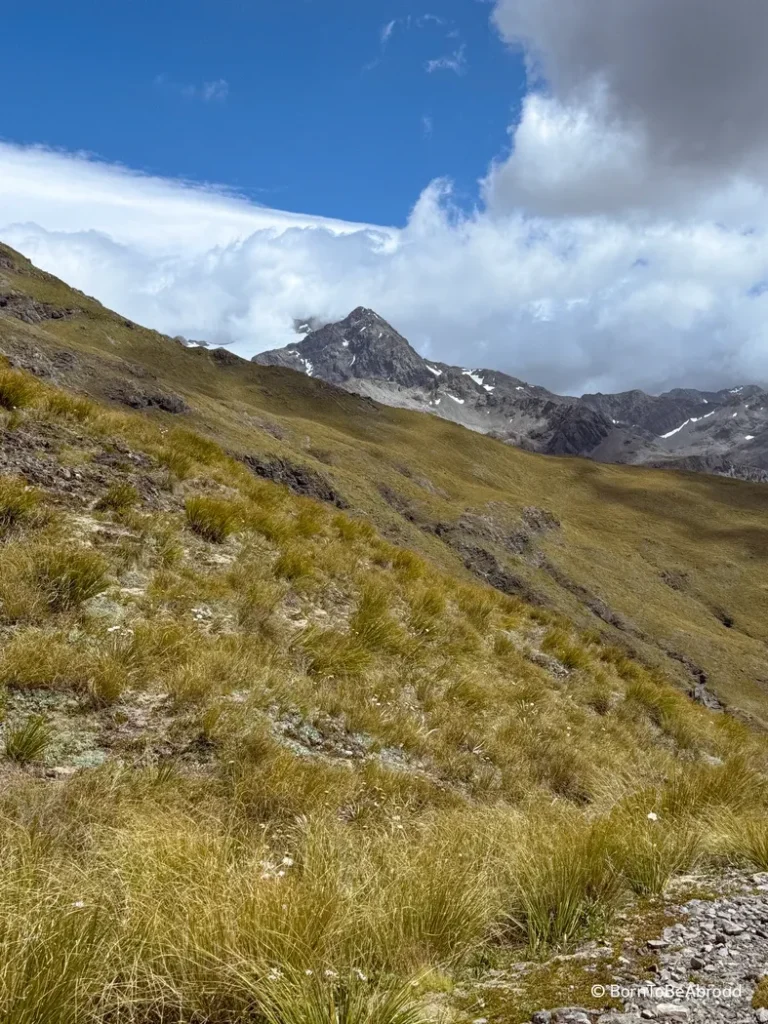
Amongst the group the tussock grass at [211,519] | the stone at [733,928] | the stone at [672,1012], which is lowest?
the stone at [672,1012]

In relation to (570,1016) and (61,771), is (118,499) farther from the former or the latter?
(570,1016)

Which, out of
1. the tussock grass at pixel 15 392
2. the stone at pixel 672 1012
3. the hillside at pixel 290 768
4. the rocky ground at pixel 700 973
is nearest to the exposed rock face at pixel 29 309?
the tussock grass at pixel 15 392

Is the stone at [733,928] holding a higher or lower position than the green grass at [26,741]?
higher

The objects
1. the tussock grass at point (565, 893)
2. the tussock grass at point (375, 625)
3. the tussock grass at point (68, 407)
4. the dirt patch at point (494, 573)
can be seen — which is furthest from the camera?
the dirt patch at point (494, 573)

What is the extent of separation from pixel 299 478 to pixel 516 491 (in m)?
66.9

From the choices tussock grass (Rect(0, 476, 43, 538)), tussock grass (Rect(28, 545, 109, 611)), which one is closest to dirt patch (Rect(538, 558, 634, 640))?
tussock grass (Rect(0, 476, 43, 538))

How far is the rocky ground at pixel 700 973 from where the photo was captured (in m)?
3.21

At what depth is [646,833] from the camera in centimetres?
531

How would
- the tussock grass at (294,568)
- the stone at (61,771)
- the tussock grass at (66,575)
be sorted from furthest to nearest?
the tussock grass at (294,568) → the tussock grass at (66,575) → the stone at (61,771)

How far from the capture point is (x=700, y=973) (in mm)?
3609

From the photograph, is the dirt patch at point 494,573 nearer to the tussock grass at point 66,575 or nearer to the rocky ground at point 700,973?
the tussock grass at point 66,575

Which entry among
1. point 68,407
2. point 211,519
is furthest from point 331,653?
point 68,407

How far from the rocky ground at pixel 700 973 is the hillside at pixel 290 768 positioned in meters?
0.15

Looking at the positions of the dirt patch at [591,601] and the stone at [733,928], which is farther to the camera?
the dirt patch at [591,601]
